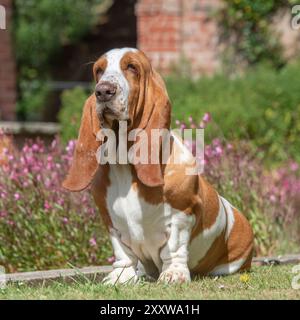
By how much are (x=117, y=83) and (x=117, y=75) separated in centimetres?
9

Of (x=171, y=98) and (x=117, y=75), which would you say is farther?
(x=171, y=98)

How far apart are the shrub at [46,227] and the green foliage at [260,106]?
3.95 meters

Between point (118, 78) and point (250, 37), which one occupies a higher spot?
point (250, 37)

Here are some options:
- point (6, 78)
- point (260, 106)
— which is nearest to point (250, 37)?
point (260, 106)

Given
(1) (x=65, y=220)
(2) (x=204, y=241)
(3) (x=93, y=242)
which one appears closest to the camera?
(2) (x=204, y=241)

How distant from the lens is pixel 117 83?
5.02 metres

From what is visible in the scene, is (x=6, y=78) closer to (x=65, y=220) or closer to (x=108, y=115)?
(x=65, y=220)

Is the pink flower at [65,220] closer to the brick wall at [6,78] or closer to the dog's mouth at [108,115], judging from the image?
the dog's mouth at [108,115]

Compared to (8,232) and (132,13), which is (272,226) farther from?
(132,13)

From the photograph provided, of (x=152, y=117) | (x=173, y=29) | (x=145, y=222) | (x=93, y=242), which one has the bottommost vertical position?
(x=93, y=242)

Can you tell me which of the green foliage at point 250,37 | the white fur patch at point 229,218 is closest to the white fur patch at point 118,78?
the white fur patch at point 229,218

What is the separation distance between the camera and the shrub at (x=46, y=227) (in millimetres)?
6945

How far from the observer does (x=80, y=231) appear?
275 inches

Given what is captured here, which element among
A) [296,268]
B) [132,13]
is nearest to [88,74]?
[132,13]
